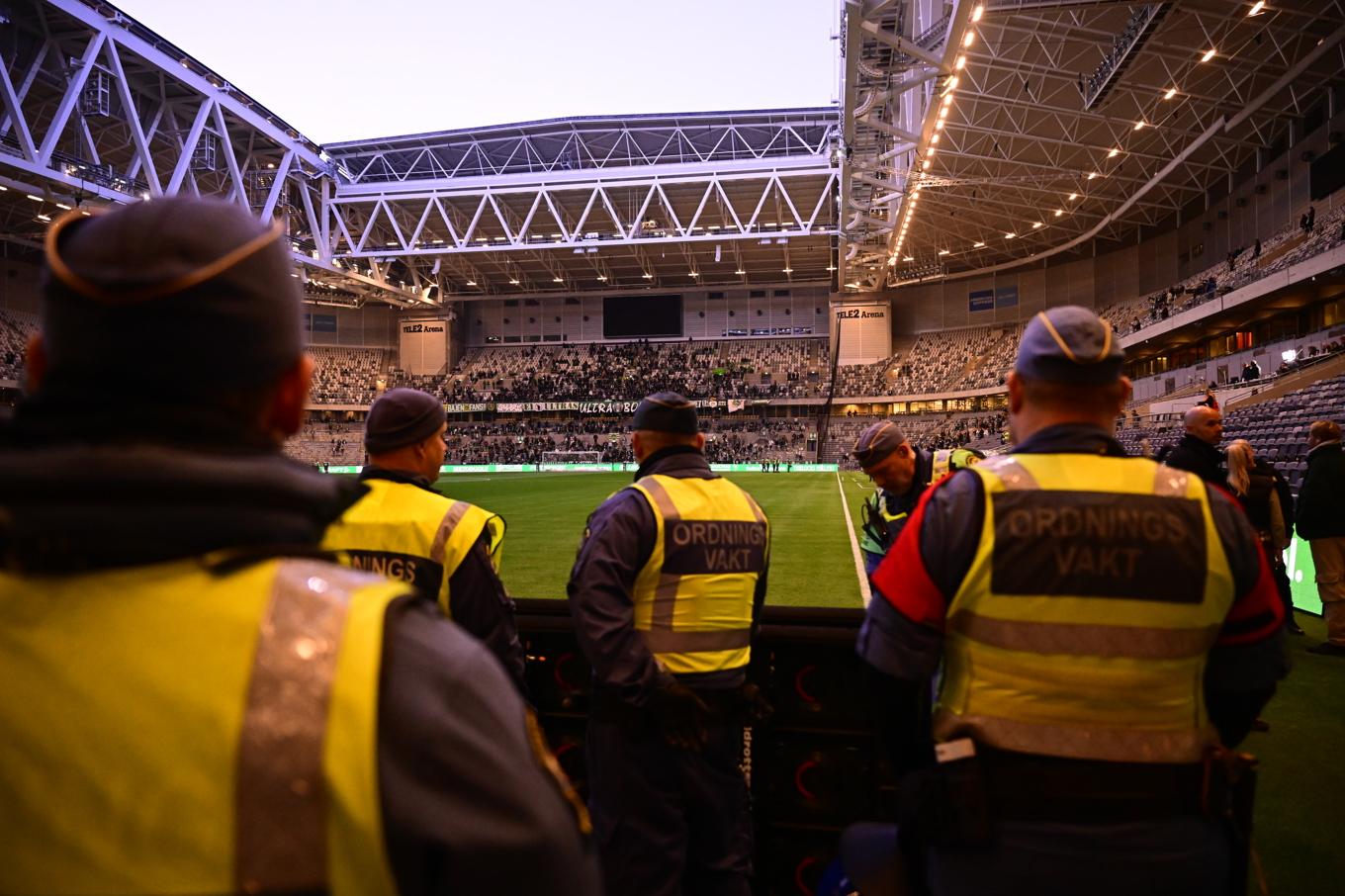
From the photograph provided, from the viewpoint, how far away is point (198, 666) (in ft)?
2.72

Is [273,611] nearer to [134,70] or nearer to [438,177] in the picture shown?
[134,70]

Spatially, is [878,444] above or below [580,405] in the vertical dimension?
below

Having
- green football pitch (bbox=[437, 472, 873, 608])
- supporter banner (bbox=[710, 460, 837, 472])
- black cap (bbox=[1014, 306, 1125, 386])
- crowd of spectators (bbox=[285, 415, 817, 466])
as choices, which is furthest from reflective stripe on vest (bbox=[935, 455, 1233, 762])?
crowd of spectators (bbox=[285, 415, 817, 466])

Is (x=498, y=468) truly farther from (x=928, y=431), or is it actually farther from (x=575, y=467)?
(x=928, y=431)

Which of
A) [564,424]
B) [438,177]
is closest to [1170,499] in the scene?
[438,177]

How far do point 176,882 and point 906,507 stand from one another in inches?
185

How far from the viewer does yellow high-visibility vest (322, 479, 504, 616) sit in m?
2.73

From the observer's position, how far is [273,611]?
858 mm

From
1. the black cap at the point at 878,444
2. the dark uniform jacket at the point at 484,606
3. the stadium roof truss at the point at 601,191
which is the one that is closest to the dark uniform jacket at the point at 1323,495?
the black cap at the point at 878,444

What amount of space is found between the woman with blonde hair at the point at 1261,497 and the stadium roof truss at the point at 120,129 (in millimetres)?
28183

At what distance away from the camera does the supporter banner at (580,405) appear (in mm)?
59406

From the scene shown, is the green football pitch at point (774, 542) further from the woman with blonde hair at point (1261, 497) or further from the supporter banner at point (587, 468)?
the supporter banner at point (587, 468)

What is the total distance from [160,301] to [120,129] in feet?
154

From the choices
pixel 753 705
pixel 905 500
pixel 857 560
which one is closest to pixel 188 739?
pixel 753 705
